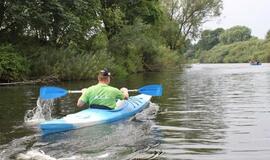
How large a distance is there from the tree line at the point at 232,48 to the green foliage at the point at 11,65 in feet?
215

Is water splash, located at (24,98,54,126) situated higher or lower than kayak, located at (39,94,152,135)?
lower

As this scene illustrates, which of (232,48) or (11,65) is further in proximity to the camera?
(232,48)

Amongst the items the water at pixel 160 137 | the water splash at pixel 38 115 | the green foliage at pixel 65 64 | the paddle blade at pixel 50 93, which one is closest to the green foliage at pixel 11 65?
the green foliage at pixel 65 64

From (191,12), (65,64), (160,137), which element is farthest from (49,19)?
(191,12)

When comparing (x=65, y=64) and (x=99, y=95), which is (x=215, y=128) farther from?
(x=65, y=64)

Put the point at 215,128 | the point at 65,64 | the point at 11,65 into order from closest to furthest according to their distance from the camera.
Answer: the point at 215,128
the point at 11,65
the point at 65,64

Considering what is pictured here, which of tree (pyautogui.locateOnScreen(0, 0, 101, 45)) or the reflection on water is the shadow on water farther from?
tree (pyautogui.locateOnScreen(0, 0, 101, 45))

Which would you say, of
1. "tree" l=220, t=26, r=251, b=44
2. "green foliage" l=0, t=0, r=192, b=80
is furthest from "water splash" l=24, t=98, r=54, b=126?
"tree" l=220, t=26, r=251, b=44

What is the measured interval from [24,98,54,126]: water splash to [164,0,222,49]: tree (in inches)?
1925

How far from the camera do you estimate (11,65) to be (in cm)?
2822

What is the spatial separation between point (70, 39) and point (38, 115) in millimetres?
20970

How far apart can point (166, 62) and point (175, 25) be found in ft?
31.6

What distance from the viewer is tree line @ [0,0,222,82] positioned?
2959 centimetres

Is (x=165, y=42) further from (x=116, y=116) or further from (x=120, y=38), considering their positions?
(x=116, y=116)
